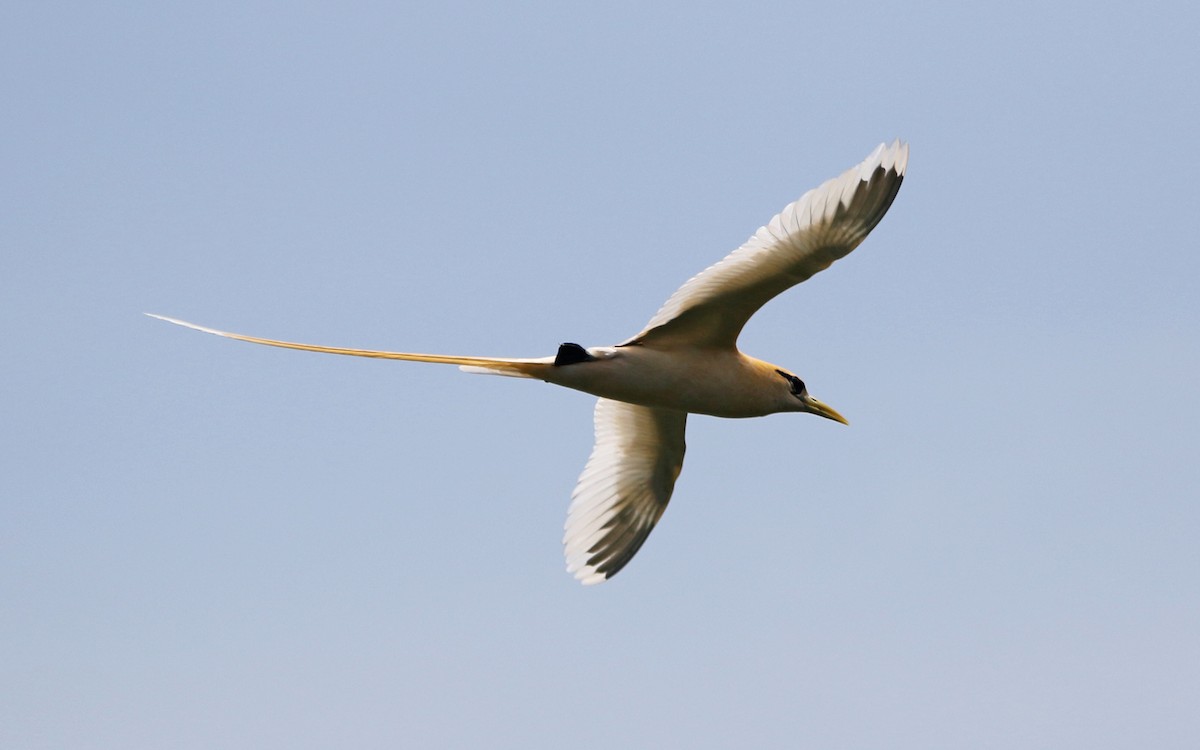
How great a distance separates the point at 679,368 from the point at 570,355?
948 mm

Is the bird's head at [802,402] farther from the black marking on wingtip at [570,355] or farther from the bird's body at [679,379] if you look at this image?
the black marking on wingtip at [570,355]

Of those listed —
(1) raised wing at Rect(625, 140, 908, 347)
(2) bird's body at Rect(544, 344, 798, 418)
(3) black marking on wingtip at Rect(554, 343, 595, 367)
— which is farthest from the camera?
(2) bird's body at Rect(544, 344, 798, 418)

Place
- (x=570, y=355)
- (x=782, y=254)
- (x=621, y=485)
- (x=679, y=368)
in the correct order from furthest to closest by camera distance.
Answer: (x=621, y=485) < (x=679, y=368) < (x=570, y=355) < (x=782, y=254)

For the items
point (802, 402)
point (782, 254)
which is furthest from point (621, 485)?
point (782, 254)

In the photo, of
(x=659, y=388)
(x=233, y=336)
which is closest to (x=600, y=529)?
(x=659, y=388)

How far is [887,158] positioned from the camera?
1048 cm

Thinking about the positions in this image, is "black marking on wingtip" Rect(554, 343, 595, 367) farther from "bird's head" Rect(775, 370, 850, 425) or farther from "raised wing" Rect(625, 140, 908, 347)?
"bird's head" Rect(775, 370, 850, 425)

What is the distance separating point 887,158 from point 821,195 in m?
0.55

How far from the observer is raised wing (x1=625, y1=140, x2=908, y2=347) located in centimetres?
1050

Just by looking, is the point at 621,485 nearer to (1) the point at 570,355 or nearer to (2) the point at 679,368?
(2) the point at 679,368

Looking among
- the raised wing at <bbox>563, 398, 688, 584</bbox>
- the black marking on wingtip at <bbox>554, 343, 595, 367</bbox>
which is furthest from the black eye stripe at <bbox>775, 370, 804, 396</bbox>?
the black marking on wingtip at <bbox>554, 343, 595, 367</bbox>

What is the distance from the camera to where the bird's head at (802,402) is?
12.4 m

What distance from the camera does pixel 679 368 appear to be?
1173cm

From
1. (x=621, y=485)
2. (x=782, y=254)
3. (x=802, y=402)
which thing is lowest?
(x=621, y=485)
